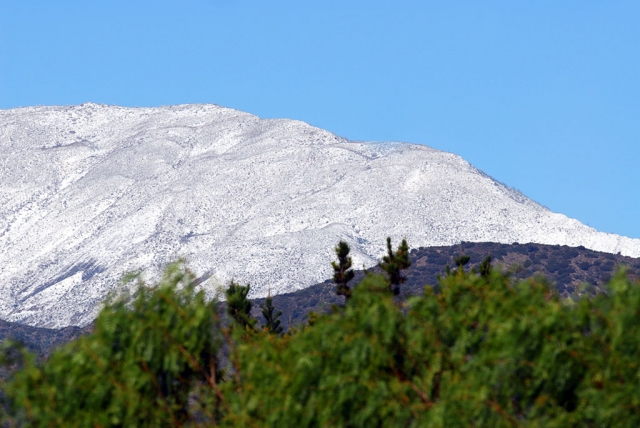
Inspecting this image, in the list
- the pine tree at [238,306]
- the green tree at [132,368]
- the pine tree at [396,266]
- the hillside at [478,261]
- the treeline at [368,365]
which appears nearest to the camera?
the treeline at [368,365]

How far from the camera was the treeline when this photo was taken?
2150 cm

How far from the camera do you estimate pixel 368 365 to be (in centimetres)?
2284

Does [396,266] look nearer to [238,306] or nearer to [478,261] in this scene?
[238,306]

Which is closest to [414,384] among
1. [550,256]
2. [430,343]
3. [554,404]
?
[430,343]

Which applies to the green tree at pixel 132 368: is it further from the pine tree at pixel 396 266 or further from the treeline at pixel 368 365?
the pine tree at pixel 396 266

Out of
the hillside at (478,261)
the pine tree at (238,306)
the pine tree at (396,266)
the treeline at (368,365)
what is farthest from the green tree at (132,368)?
the hillside at (478,261)

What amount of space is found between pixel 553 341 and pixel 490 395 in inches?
69.9

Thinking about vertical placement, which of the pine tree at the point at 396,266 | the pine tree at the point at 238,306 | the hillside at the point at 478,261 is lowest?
the pine tree at the point at 238,306

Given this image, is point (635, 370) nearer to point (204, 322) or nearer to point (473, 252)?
point (204, 322)

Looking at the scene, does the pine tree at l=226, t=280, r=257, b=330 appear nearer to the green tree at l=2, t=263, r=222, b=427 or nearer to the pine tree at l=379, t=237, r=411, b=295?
the pine tree at l=379, t=237, r=411, b=295

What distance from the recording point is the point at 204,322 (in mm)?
24656

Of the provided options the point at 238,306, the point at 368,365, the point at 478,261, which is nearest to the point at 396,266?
the point at 238,306

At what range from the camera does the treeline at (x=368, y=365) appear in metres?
21.5

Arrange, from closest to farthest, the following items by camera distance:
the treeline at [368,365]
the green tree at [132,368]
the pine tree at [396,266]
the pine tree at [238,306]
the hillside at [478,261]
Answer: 1. the treeline at [368,365]
2. the green tree at [132,368]
3. the pine tree at [396,266]
4. the pine tree at [238,306]
5. the hillside at [478,261]
